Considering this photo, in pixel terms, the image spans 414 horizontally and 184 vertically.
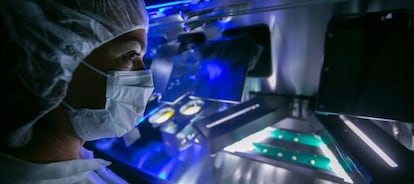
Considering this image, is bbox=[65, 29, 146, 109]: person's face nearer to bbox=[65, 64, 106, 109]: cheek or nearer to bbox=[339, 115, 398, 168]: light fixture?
bbox=[65, 64, 106, 109]: cheek

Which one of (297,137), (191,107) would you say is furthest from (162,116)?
(297,137)

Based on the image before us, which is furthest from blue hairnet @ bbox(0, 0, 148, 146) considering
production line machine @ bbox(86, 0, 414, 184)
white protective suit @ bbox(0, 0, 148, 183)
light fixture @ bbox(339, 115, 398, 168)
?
light fixture @ bbox(339, 115, 398, 168)

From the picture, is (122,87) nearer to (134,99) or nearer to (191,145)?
(134,99)

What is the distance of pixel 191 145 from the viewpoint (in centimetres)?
110

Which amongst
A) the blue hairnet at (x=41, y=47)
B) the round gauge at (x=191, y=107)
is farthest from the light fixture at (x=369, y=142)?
the blue hairnet at (x=41, y=47)

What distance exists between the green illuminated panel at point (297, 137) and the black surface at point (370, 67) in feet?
0.76

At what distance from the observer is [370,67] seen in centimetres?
73

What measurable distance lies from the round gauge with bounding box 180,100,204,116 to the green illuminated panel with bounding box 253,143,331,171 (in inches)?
15.1

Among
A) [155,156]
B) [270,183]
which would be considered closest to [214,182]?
[270,183]

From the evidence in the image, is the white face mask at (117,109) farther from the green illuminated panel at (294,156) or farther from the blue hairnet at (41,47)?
the green illuminated panel at (294,156)

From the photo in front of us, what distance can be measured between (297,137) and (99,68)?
2.78 feet

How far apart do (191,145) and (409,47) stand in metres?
0.88

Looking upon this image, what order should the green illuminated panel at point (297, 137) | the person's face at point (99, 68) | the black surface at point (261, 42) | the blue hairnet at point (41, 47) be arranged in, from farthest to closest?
the black surface at point (261, 42), the green illuminated panel at point (297, 137), the person's face at point (99, 68), the blue hairnet at point (41, 47)

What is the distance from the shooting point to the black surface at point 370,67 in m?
0.67
